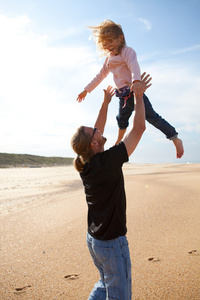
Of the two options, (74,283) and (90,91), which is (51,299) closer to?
(74,283)

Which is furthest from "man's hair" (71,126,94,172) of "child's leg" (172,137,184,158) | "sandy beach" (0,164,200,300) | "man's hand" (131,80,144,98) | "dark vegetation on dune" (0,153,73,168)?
"dark vegetation on dune" (0,153,73,168)

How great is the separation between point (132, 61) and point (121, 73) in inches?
14.1

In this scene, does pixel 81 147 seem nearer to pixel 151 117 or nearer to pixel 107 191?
pixel 107 191

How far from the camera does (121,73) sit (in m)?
3.24

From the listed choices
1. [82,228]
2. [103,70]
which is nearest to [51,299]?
[82,228]

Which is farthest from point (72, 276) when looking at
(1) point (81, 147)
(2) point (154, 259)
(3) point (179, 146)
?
(3) point (179, 146)

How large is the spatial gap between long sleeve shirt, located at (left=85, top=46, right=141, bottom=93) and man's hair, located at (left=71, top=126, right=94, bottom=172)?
0.83 m

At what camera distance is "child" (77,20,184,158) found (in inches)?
122

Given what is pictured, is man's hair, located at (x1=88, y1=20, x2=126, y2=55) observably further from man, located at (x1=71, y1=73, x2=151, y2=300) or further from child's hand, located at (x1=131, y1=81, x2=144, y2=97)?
man, located at (x1=71, y1=73, x2=151, y2=300)

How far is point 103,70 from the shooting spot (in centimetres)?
352

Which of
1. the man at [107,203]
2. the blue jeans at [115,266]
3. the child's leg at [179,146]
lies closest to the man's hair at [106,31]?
the man at [107,203]

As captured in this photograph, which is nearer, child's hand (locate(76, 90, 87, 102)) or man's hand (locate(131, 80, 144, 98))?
man's hand (locate(131, 80, 144, 98))

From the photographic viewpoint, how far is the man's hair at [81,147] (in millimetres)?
2387

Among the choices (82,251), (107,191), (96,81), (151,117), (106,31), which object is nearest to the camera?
(107,191)
